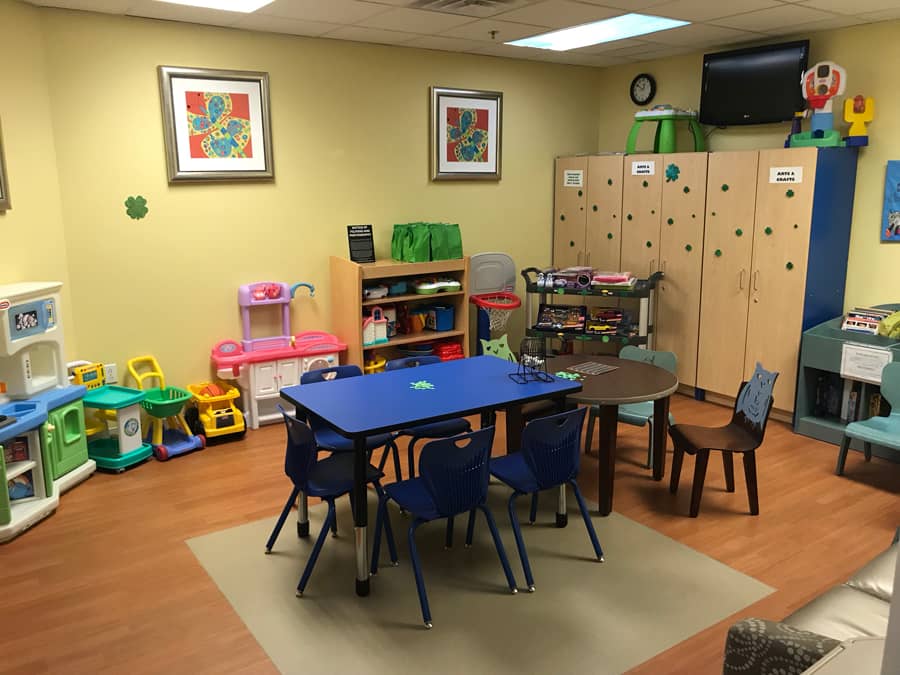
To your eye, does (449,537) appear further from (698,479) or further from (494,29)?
(494,29)

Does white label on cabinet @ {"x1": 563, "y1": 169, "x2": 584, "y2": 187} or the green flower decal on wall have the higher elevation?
white label on cabinet @ {"x1": 563, "y1": 169, "x2": 584, "y2": 187}

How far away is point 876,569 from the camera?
291 cm

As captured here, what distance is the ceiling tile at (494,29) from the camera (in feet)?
17.2

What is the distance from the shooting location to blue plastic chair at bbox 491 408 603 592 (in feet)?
11.4

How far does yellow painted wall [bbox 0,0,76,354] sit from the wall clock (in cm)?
500

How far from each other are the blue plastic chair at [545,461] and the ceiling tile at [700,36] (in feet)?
11.2

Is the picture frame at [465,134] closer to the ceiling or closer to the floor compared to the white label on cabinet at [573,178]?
closer to the ceiling

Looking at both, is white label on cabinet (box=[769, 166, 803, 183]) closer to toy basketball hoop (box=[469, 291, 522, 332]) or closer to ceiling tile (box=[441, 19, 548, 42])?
ceiling tile (box=[441, 19, 548, 42])

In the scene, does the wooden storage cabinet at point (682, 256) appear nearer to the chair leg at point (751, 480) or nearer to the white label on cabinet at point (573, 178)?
the white label on cabinet at point (573, 178)

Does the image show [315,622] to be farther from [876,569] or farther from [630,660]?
[876,569]

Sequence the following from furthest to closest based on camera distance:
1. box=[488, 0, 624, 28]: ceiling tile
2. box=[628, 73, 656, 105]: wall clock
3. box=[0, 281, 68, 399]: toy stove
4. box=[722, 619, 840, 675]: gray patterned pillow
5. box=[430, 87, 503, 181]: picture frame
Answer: box=[628, 73, 656, 105]: wall clock → box=[430, 87, 503, 181]: picture frame → box=[488, 0, 624, 28]: ceiling tile → box=[0, 281, 68, 399]: toy stove → box=[722, 619, 840, 675]: gray patterned pillow

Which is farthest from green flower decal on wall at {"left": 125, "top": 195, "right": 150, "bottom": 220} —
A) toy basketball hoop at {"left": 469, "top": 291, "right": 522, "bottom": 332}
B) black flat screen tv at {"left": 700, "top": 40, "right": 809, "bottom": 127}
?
black flat screen tv at {"left": 700, "top": 40, "right": 809, "bottom": 127}

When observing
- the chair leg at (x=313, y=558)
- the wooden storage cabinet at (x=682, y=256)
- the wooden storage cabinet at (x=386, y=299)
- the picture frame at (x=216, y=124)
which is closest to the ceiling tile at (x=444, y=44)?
the picture frame at (x=216, y=124)

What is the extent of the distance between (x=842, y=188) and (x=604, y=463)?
2989mm
